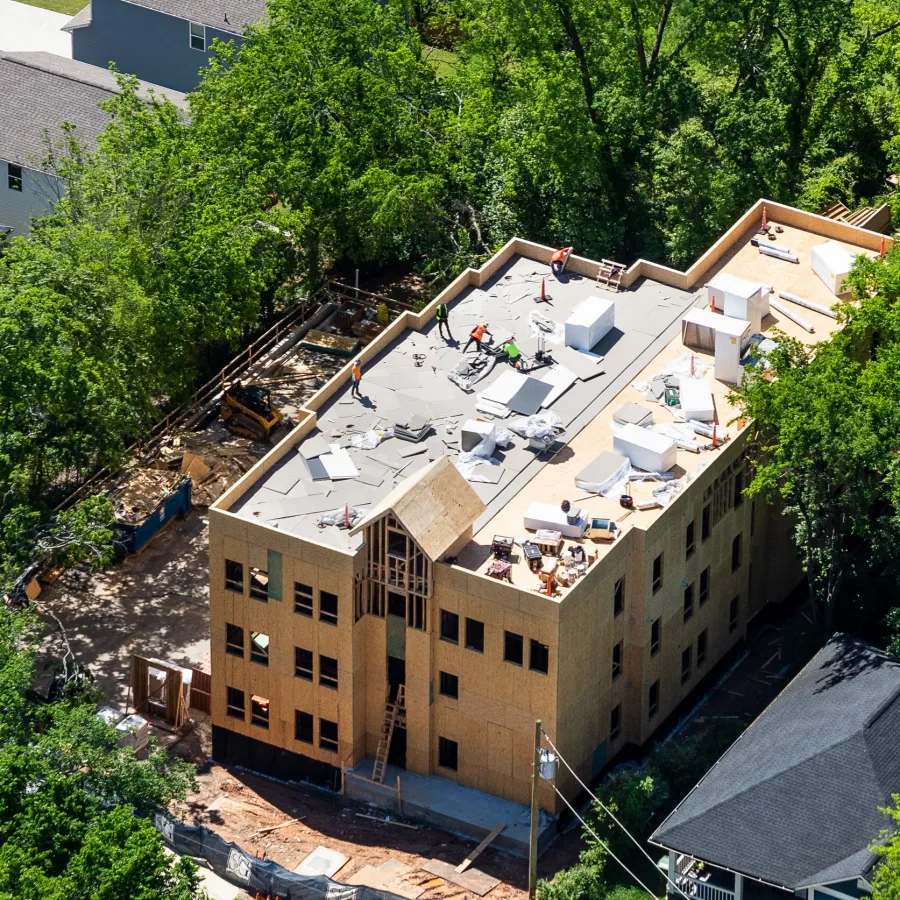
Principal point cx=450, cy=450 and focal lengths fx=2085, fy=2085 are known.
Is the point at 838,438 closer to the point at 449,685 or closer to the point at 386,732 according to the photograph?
the point at 449,685

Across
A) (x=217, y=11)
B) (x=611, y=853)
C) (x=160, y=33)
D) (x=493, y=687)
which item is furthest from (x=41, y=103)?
(x=611, y=853)

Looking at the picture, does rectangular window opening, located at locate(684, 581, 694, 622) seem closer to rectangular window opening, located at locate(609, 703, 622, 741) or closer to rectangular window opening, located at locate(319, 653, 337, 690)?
rectangular window opening, located at locate(609, 703, 622, 741)

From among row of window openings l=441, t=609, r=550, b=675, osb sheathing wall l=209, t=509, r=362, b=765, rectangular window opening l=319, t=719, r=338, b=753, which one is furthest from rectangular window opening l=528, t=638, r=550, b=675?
rectangular window opening l=319, t=719, r=338, b=753

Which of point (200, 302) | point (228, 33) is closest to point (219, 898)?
point (200, 302)

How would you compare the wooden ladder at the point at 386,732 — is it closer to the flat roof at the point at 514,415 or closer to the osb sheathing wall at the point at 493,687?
the osb sheathing wall at the point at 493,687

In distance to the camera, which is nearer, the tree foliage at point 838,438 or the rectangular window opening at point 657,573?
the tree foliage at point 838,438

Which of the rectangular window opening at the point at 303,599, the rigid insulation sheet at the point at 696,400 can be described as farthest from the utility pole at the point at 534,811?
the rigid insulation sheet at the point at 696,400
